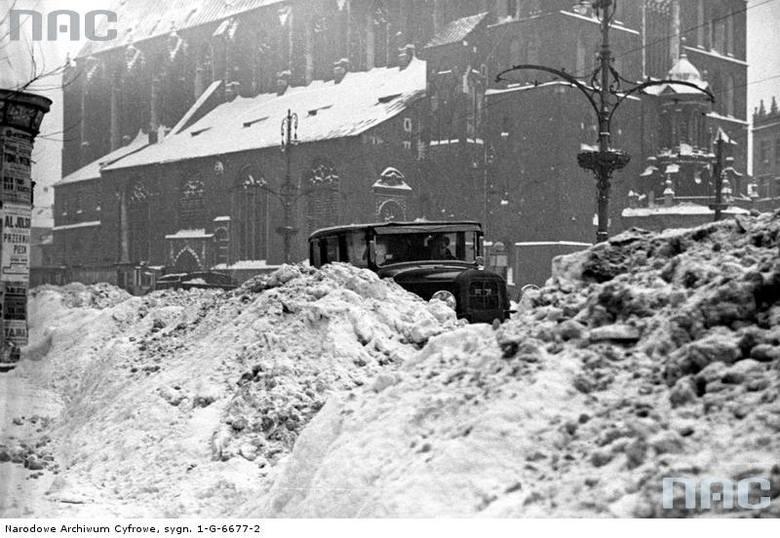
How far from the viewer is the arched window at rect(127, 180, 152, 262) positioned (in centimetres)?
2897

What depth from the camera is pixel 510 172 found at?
2919 cm

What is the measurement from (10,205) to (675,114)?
2691 cm

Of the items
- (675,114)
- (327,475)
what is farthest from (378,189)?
(327,475)

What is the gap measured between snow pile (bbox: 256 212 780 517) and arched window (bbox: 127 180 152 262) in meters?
24.4

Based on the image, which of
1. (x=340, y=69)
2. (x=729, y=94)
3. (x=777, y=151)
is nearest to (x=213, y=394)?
(x=777, y=151)

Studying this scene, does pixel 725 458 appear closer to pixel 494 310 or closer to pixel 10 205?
pixel 10 205

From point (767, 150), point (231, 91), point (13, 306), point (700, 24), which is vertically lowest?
point (13, 306)

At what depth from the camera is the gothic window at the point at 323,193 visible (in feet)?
85.7

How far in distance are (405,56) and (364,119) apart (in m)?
1.94

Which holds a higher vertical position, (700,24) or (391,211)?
(700,24)

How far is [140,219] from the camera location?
30969 mm

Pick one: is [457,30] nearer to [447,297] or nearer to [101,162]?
[101,162]

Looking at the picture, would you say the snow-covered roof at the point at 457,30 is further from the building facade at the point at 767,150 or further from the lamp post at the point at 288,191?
the building facade at the point at 767,150

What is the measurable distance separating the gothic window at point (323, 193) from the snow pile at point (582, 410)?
2067 centimetres
